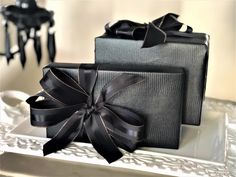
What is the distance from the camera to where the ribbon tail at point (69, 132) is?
1.67 feet

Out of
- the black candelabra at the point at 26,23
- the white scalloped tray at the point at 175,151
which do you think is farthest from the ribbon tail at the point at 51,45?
the white scalloped tray at the point at 175,151

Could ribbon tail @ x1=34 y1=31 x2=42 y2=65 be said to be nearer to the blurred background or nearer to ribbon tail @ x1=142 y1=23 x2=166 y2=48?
the blurred background

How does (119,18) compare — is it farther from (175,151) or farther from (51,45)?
(175,151)

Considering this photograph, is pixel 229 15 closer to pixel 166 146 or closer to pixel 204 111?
pixel 204 111

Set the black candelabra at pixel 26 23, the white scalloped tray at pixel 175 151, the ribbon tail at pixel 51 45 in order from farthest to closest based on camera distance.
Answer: the ribbon tail at pixel 51 45 < the black candelabra at pixel 26 23 < the white scalloped tray at pixel 175 151

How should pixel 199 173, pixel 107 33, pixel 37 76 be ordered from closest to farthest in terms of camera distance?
pixel 199 173 → pixel 107 33 → pixel 37 76

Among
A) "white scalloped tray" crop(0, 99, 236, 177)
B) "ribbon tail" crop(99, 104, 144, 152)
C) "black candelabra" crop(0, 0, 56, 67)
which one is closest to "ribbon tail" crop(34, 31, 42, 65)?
"black candelabra" crop(0, 0, 56, 67)

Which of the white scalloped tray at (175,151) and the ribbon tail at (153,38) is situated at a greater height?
the ribbon tail at (153,38)

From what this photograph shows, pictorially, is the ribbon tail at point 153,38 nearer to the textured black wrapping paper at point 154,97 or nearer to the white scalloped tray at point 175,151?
the textured black wrapping paper at point 154,97

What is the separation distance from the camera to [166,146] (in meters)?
0.51

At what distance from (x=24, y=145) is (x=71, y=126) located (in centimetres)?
7

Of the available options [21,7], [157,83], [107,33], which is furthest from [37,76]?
[157,83]

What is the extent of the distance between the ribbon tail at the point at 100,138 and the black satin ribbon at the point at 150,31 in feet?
0.41

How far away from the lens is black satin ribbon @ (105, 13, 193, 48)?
0.51 meters
